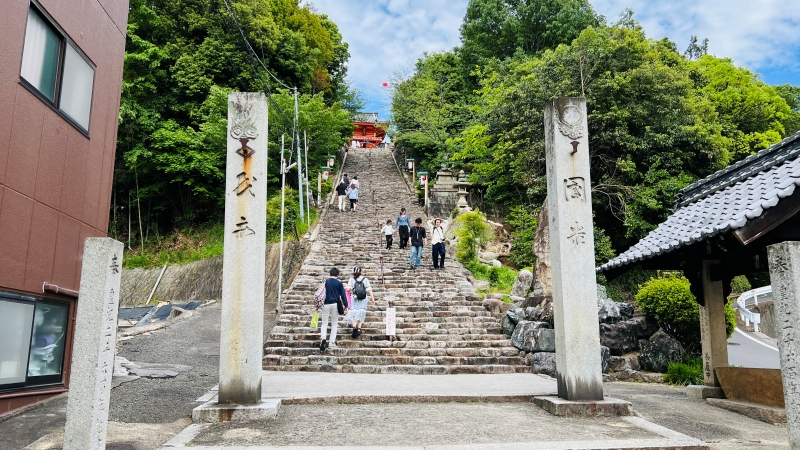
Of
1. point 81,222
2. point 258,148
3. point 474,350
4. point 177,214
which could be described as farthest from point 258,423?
point 177,214

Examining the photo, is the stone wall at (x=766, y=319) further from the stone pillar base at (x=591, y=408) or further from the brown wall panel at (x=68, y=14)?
the brown wall panel at (x=68, y=14)

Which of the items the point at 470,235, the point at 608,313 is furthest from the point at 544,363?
the point at 470,235

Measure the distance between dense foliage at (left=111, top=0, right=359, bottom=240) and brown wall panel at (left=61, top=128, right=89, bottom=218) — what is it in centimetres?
1361

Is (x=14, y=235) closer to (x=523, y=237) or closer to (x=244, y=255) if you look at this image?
(x=244, y=255)

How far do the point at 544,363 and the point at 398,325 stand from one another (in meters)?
3.48

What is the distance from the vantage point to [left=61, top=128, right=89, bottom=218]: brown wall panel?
7.71m

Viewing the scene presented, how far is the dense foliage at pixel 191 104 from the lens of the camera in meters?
22.5

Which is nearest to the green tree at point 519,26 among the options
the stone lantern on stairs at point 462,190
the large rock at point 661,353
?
the stone lantern on stairs at point 462,190

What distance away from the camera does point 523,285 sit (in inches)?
561

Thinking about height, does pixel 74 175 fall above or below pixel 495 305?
above

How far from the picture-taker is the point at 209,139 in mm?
22406

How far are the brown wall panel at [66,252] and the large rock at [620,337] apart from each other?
31.6ft

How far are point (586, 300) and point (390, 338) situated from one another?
5357 mm

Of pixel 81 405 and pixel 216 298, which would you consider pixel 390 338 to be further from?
pixel 216 298
